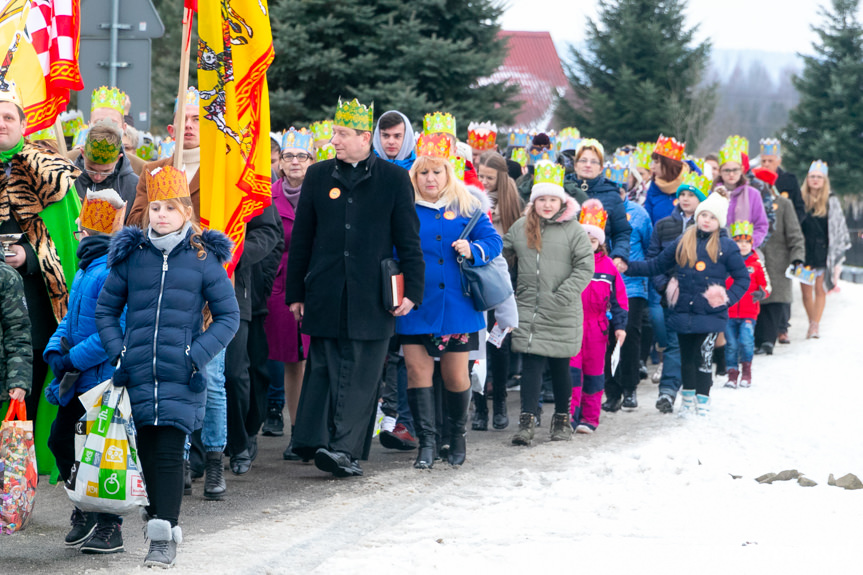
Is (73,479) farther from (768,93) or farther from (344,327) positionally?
(768,93)

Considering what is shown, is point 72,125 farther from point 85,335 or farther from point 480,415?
point 85,335

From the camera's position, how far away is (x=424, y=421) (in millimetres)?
8391

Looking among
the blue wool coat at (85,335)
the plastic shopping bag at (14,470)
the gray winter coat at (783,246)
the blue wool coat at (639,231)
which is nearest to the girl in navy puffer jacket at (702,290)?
the blue wool coat at (639,231)

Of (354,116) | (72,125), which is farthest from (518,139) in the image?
(354,116)

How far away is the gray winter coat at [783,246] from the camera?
51.2ft

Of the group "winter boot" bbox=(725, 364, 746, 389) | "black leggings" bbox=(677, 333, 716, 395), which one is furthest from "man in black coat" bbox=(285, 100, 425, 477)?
"winter boot" bbox=(725, 364, 746, 389)

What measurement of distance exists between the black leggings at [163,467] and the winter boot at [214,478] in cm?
152

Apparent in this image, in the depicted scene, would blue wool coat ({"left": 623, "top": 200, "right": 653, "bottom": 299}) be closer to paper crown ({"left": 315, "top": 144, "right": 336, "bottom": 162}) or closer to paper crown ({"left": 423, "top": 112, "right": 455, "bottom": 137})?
paper crown ({"left": 423, "top": 112, "right": 455, "bottom": 137})

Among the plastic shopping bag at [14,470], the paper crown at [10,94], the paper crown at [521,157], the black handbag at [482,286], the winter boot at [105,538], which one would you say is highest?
the paper crown at [521,157]

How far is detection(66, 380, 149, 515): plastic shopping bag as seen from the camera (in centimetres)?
550

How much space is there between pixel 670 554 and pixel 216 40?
405cm

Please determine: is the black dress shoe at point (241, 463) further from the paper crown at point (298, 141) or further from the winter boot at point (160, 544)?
the paper crown at point (298, 141)

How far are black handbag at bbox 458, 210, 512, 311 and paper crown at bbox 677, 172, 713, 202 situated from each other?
3.77m

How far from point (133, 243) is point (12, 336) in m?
0.88
